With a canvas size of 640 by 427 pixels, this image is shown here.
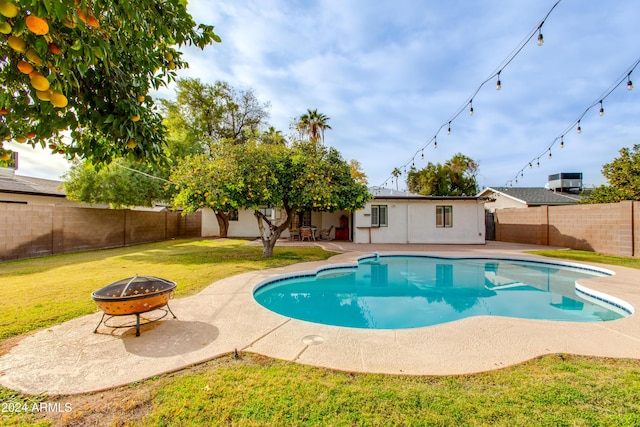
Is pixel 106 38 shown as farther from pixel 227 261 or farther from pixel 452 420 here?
pixel 227 261

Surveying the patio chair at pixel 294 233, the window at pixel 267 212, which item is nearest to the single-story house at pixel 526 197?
the patio chair at pixel 294 233

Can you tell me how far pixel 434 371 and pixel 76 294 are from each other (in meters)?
6.36

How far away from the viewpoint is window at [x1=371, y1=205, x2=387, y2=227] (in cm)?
1595

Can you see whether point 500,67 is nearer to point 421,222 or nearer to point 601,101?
point 601,101

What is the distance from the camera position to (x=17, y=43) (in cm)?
127

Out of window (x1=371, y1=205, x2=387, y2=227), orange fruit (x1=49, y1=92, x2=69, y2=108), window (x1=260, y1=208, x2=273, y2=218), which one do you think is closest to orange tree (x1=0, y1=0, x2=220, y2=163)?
orange fruit (x1=49, y1=92, x2=69, y2=108)

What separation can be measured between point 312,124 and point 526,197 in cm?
1870

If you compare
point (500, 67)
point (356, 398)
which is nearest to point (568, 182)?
point (500, 67)

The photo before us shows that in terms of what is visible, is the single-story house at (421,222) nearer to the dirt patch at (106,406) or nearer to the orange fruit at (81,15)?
the dirt patch at (106,406)

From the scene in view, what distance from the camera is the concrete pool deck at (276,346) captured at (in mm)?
2832

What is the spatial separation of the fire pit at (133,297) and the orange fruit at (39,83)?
2.73 m

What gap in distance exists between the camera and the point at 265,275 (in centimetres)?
729

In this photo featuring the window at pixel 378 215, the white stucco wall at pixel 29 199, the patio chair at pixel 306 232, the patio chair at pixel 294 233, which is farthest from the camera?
the patio chair at pixel 294 233

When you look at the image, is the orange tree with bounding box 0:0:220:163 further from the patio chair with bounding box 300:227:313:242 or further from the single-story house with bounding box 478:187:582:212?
the single-story house with bounding box 478:187:582:212
